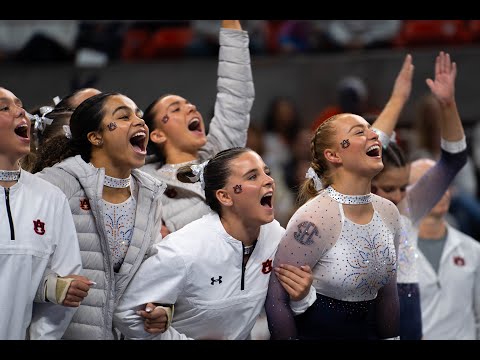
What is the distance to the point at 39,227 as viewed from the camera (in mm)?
3457

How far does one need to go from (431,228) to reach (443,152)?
2.31 feet

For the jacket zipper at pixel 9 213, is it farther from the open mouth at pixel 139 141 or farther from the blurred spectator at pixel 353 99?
the blurred spectator at pixel 353 99

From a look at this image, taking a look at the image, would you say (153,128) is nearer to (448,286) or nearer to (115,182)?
(115,182)

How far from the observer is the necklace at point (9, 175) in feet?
11.3

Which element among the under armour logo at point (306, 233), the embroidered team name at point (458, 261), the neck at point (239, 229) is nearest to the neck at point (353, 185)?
the under armour logo at point (306, 233)

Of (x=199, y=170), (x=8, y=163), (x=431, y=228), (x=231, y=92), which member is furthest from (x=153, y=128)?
(x=431, y=228)

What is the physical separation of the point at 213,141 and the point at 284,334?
1.01 meters

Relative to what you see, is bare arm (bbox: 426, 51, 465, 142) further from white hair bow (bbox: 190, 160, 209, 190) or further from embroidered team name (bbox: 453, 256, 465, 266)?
white hair bow (bbox: 190, 160, 209, 190)

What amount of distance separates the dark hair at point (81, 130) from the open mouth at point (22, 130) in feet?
0.75

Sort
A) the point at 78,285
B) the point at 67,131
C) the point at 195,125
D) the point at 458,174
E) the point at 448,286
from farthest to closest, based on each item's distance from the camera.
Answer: the point at 458,174 < the point at 448,286 < the point at 195,125 < the point at 67,131 < the point at 78,285
